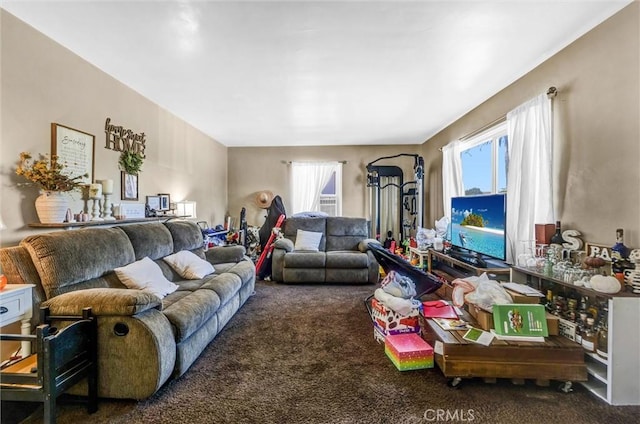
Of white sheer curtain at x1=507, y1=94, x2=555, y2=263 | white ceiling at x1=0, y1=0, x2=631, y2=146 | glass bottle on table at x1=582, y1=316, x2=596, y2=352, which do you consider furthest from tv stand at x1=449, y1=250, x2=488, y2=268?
white ceiling at x1=0, y1=0, x2=631, y2=146

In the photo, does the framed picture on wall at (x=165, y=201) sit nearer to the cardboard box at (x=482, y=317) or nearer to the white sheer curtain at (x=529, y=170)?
the cardboard box at (x=482, y=317)

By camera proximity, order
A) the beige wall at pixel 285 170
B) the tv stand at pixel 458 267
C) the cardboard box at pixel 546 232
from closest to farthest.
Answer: the cardboard box at pixel 546 232 → the tv stand at pixel 458 267 → the beige wall at pixel 285 170

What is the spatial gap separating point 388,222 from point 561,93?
12.7 feet

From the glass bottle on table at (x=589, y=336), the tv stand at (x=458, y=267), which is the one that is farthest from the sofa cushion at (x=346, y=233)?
the glass bottle on table at (x=589, y=336)

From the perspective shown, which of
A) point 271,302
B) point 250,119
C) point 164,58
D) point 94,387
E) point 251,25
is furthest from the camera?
point 250,119

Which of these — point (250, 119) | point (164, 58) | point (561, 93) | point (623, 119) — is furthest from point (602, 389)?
point (250, 119)

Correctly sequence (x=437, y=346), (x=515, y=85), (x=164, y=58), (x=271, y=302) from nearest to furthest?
(x=437, y=346), (x=164, y=58), (x=515, y=85), (x=271, y=302)

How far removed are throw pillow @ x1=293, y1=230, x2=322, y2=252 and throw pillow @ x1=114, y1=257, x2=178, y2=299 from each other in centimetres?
226

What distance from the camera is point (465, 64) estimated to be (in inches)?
104

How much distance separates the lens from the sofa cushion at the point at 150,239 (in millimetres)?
2473

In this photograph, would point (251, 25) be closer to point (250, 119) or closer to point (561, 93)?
point (250, 119)

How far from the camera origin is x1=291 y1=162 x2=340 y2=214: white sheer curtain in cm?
609

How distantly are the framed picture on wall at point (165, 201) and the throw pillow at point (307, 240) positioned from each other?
1.95 meters

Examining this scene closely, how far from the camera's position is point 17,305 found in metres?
1.58
